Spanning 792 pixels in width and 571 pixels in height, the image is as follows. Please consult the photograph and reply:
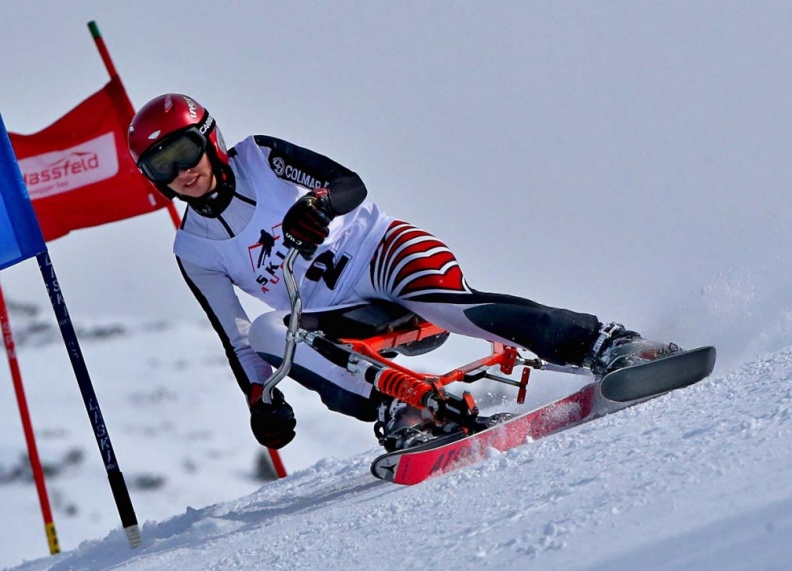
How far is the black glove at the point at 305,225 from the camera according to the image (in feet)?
13.7

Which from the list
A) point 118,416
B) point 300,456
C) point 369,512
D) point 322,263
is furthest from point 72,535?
point 369,512

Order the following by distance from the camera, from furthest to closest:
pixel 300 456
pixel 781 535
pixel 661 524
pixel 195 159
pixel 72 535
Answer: pixel 300 456, pixel 72 535, pixel 195 159, pixel 661 524, pixel 781 535

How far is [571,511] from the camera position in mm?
2570

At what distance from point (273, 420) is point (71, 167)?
5.57 metres

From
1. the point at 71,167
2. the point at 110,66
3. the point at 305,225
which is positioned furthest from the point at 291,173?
the point at 71,167

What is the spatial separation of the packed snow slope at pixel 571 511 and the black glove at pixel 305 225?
0.98 metres

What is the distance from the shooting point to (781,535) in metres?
2.01

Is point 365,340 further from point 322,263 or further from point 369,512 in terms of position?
point 369,512

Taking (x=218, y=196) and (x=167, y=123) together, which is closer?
(x=167, y=123)

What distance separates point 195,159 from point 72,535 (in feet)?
42.8

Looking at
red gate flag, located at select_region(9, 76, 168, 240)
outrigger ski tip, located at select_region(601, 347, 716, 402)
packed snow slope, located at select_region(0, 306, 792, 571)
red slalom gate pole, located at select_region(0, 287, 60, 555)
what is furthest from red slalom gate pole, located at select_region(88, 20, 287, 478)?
outrigger ski tip, located at select_region(601, 347, 716, 402)

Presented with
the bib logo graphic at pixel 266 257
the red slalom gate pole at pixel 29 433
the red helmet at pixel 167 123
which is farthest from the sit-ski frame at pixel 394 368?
the red slalom gate pole at pixel 29 433

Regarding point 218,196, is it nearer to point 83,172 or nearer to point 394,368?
point 394,368

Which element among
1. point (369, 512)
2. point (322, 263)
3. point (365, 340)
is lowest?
point (369, 512)
